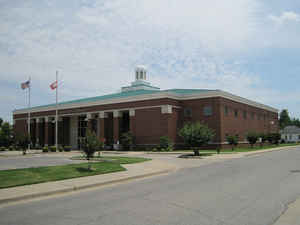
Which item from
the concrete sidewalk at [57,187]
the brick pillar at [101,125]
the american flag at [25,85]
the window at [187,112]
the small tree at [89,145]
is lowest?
the concrete sidewalk at [57,187]

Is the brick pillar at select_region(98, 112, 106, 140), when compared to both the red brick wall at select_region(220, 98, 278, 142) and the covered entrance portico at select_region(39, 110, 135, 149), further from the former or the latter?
the red brick wall at select_region(220, 98, 278, 142)

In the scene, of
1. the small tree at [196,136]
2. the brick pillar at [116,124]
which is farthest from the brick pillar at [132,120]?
the small tree at [196,136]

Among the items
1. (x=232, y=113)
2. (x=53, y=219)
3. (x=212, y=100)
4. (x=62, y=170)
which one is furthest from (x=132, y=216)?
(x=232, y=113)

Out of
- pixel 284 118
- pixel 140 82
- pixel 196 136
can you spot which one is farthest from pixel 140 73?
pixel 284 118

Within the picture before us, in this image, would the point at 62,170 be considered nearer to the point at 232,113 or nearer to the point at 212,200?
the point at 212,200

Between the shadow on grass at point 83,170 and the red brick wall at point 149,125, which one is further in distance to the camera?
the red brick wall at point 149,125

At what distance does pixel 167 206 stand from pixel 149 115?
119 feet

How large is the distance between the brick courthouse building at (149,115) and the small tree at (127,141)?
2.61 feet

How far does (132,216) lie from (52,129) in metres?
56.3

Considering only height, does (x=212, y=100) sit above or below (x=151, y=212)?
above

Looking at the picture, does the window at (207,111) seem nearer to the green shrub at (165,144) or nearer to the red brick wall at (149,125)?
the red brick wall at (149,125)

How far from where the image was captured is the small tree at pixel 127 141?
150ft

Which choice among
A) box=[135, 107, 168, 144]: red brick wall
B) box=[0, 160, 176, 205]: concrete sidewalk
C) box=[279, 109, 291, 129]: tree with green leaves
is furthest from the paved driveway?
box=[279, 109, 291, 129]: tree with green leaves

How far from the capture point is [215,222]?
276 inches
